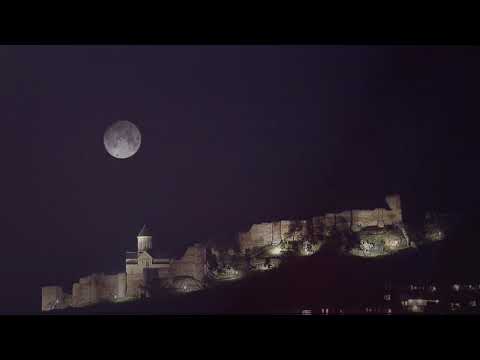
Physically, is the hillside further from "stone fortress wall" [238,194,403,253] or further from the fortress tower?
the fortress tower

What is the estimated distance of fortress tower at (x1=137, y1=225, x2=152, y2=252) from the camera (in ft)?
43.5

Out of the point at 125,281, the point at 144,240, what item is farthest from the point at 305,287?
the point at 125,281

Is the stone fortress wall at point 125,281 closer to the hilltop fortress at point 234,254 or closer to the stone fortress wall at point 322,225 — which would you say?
the hilltop fortress at point 234,254

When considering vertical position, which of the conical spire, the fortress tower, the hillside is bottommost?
the hillside

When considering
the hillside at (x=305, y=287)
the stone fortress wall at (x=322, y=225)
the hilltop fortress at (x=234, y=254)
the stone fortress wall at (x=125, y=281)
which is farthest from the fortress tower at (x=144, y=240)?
the stone fortress wall at (x=322, y=225)

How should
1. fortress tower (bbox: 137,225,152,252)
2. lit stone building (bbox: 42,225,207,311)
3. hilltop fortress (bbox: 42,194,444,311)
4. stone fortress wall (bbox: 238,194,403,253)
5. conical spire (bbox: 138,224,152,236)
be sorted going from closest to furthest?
fortress tower (bbox: 137,225,152,252) → conical spire (bbox: 138,224,152,236) → lit stone building (bbox: 42,225,207,311) → hilltop fortress (bbox: 42,194,444,311) → stone fortress wall (bbox: 238,194,403,253)

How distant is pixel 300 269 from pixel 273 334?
23.0 feet

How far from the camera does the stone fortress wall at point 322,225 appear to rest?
50.3 feet

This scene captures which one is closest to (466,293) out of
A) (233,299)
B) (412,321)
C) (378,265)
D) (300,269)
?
(378,265)

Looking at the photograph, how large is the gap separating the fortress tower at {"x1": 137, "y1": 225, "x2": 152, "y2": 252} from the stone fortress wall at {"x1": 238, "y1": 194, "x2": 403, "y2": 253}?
2.67 m

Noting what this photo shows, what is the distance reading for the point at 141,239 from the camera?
528 inches

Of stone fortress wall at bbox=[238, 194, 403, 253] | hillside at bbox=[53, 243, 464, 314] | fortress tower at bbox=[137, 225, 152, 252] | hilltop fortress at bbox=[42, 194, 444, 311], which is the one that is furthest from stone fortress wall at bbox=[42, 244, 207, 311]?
stone fortress wall at bbox=[238, 194, 403, 253]
